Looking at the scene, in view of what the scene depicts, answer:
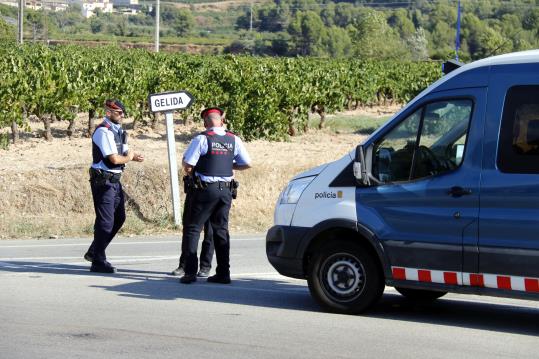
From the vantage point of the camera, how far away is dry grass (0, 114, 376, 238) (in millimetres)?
18047

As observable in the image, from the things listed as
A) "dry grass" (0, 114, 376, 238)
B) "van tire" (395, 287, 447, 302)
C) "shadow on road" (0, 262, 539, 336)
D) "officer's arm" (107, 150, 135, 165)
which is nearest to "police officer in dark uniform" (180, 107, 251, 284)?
"shadow on road" (0, 262, 539, 336)

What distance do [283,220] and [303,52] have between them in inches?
4746

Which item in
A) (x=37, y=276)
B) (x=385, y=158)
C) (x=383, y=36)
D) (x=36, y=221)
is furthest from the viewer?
(x=383, y=36)

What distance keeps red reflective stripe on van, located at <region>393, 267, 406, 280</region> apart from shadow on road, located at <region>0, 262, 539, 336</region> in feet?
1.56

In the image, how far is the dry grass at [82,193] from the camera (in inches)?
711

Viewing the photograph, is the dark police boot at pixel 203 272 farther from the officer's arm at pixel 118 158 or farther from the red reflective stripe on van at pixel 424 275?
the red reflective stripe on van at pixel 424 275

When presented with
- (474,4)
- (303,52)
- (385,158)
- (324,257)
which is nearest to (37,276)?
(324,257)

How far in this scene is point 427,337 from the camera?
883 cm

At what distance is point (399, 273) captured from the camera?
941cm

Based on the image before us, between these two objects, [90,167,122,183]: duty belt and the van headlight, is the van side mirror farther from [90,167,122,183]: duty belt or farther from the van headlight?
[90,167,122,183]: duty belt

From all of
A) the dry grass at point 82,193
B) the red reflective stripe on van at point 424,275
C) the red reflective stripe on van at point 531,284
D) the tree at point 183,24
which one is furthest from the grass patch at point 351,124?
the tree at point 183,24

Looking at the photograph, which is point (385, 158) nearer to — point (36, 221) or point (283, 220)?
point (283, 220)

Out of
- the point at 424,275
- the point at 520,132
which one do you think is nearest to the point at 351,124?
the point at 424,275

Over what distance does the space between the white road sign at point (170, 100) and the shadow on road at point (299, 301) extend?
444cm
